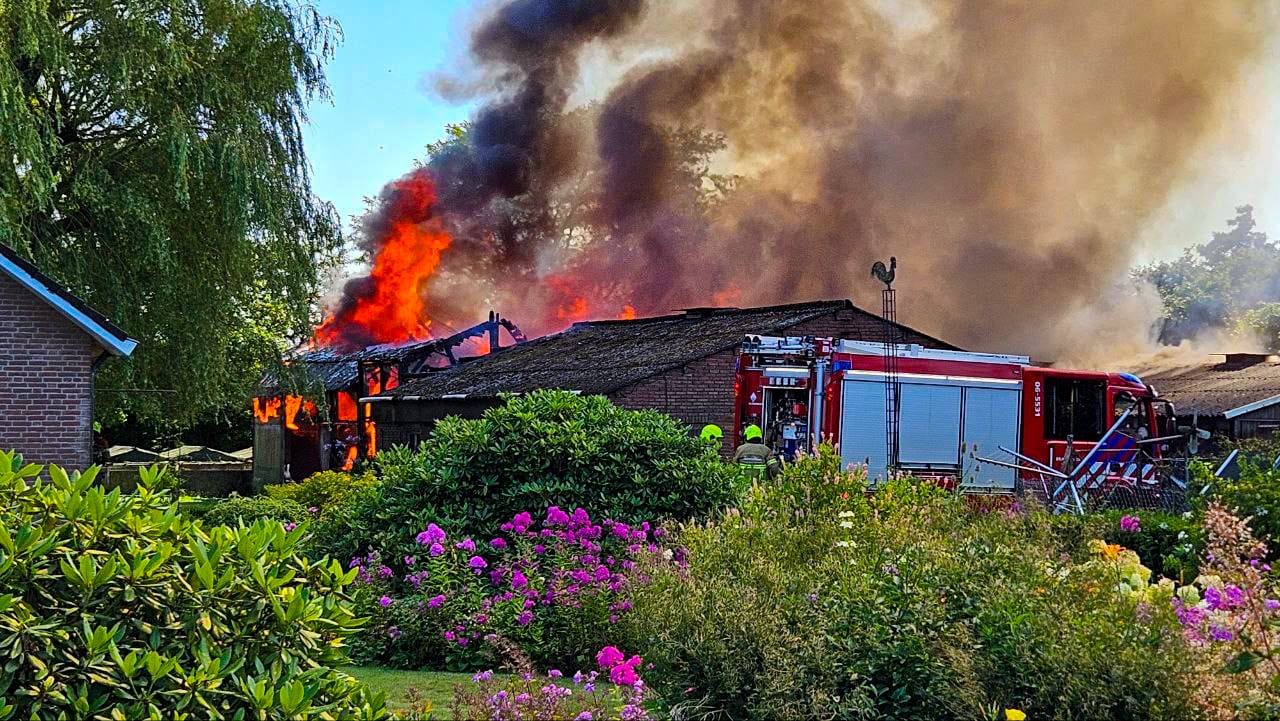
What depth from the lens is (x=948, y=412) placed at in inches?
912

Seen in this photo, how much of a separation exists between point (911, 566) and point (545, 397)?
5.89 meters

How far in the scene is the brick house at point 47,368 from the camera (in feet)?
59.5

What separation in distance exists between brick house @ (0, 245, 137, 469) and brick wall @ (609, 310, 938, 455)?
11265 mm

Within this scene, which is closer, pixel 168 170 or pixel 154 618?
pixel 154 618

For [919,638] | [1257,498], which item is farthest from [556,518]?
[1257,498]

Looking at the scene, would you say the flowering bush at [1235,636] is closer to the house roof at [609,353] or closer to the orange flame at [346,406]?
the house roof at [609,353]

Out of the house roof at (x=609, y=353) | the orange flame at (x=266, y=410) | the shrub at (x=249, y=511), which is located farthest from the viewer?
the orange flame at (x=266, y=410)

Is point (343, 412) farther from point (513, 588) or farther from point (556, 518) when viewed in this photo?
point (513, 588)

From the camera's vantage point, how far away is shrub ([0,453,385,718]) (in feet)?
15.9

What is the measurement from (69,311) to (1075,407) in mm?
16975

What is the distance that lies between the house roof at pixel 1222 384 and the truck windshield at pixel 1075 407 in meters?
15.1

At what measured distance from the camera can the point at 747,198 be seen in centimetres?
4669

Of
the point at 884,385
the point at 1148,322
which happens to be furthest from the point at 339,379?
the point at 1148,322

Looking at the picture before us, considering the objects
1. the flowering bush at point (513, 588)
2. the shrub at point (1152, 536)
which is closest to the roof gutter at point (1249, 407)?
the shrub at point (1152, 536)
